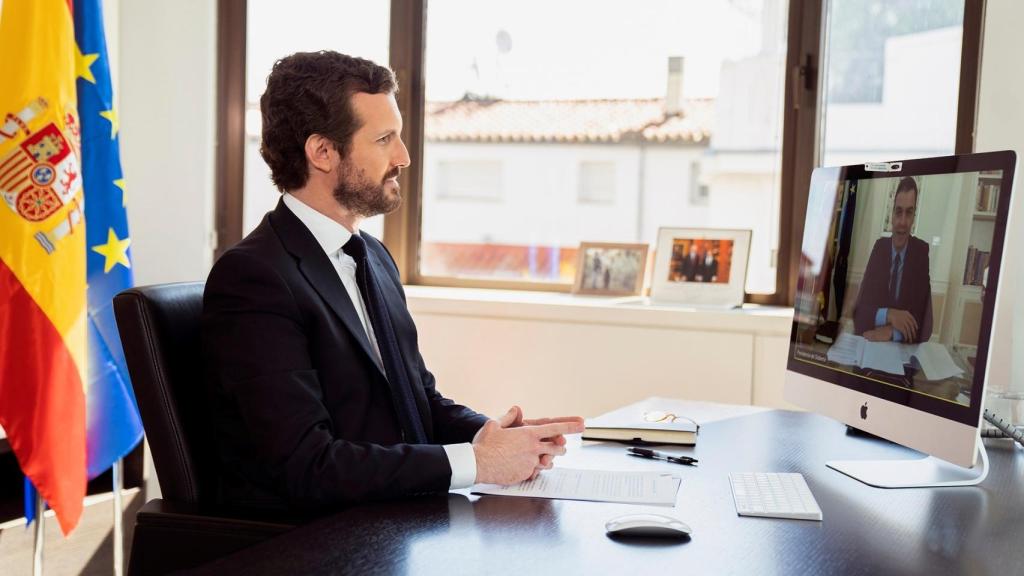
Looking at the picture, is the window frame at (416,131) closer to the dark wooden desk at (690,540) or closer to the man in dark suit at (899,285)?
the man in dark suit at (899,285)

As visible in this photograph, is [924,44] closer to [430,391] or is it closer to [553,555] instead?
[430,391]

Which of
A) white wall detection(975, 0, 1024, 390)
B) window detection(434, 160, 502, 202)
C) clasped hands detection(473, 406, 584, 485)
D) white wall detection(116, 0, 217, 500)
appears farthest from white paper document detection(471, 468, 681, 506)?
white wall detection(116, 0, 217, 500)

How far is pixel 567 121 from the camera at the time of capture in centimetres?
343

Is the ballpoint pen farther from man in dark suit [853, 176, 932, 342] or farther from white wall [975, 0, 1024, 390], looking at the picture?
white wall [975, 0, 1024, 390]

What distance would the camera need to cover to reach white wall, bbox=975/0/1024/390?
2619 millimetres

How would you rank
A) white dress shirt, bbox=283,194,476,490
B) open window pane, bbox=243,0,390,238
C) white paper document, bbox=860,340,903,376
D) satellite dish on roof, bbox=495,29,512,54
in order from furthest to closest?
open window pane, bbox=243,0,390,238
satellite dish on roof, bbox=495,29,512,54
white dress shirt, bbox=283,194,476,490
white paper document, bbox=860,340,903,376

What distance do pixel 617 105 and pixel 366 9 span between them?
103 cm

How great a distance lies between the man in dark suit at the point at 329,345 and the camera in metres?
1.39

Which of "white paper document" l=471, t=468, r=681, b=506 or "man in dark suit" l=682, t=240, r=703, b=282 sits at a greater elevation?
"man in dark suit" l=682, t=240, r=703, b=282

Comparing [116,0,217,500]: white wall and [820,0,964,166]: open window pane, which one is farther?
[116,0,217,500]: white wall

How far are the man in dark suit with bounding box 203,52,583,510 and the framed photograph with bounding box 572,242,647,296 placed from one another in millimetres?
1456

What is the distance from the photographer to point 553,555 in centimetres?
112

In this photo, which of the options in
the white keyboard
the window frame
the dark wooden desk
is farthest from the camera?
the window frame

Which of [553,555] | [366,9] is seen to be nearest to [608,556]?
[553,555]
